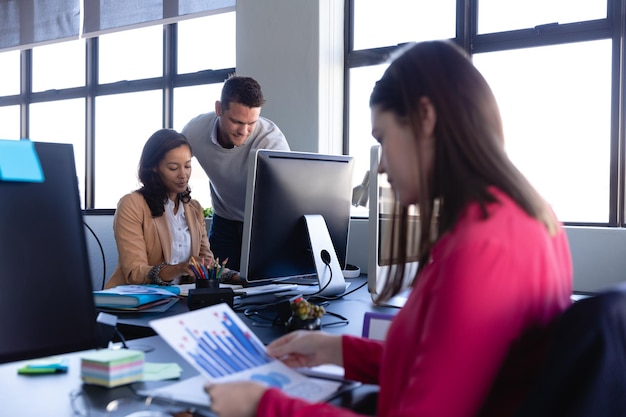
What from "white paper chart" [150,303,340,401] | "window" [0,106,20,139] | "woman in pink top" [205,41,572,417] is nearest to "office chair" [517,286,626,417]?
"woman in pink top" [205,41,572,417]

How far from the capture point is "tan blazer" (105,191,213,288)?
2.30m

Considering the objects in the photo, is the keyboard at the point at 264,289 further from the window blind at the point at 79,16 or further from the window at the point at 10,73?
the window at the point at 10,73

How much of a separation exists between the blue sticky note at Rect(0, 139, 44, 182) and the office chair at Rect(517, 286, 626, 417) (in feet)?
2.28

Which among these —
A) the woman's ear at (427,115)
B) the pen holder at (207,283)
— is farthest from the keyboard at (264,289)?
the woman's ear at (427,115)

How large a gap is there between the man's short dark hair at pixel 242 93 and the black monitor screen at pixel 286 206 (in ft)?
2.51

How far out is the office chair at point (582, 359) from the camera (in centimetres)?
62

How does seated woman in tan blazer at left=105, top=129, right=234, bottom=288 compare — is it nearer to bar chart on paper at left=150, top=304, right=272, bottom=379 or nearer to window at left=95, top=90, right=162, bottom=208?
bar chart on paper at left=150, top=304, right=272, bottom=379

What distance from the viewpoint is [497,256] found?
65 centimetres

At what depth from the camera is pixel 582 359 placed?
2.05 ft

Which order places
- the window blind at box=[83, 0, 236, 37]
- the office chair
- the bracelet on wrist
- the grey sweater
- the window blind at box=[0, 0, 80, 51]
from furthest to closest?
the window blind at box=[0, 0, 80, 51], the window blind at box=[83, 0, 236, 37], the grey sweater, the bracelet on wrist, the office chair

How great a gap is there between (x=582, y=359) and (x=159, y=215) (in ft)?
6.84

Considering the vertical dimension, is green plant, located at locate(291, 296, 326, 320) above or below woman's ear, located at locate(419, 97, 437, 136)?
below

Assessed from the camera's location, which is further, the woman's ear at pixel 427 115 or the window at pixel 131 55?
→ the window at pixel 131 55

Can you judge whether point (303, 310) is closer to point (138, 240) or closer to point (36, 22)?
point (138, 240)
